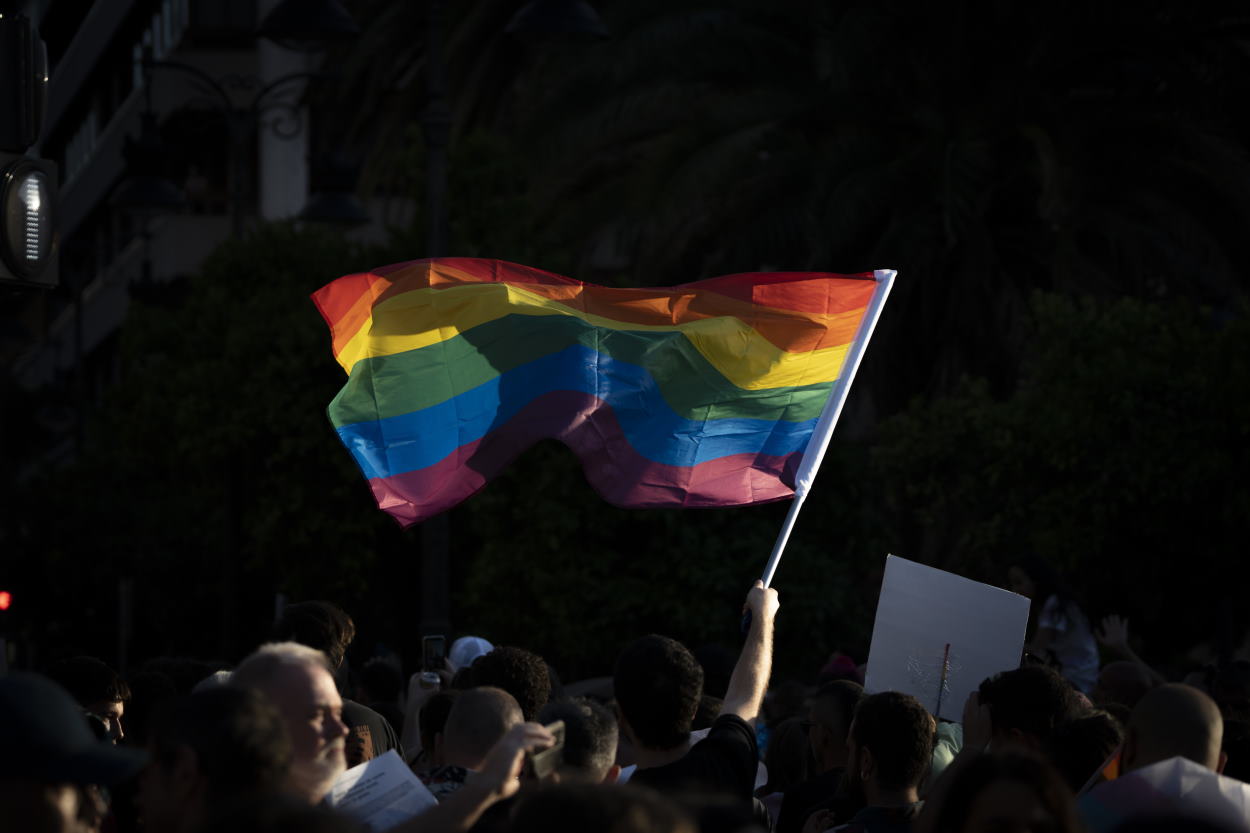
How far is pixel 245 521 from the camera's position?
20.0m

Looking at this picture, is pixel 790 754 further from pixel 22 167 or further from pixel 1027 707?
pixel 22 167

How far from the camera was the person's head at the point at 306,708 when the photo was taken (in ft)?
14.3

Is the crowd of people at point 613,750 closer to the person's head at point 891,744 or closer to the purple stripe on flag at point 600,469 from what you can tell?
the person's head at point 891,744

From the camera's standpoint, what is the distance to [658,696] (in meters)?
5.29

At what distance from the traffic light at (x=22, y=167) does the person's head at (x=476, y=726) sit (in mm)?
2532

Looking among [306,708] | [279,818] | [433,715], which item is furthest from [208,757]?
[433,715]

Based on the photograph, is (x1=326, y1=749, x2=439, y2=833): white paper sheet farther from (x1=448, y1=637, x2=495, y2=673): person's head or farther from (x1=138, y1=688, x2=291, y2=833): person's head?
(x1=448, y1=637, x2=495, y2=673): person's head

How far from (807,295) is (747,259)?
9.28 m

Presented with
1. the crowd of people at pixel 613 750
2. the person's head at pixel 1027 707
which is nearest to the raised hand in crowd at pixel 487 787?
the crowd of people at pixel 613 750

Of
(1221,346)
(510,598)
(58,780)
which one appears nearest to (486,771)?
(58,780)

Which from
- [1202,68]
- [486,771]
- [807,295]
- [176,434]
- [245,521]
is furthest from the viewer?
[176,434]

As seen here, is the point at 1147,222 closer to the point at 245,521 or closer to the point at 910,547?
the point at 910,547

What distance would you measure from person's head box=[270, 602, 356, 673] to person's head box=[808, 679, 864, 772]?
1.64m

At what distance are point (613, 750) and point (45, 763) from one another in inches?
75.0
